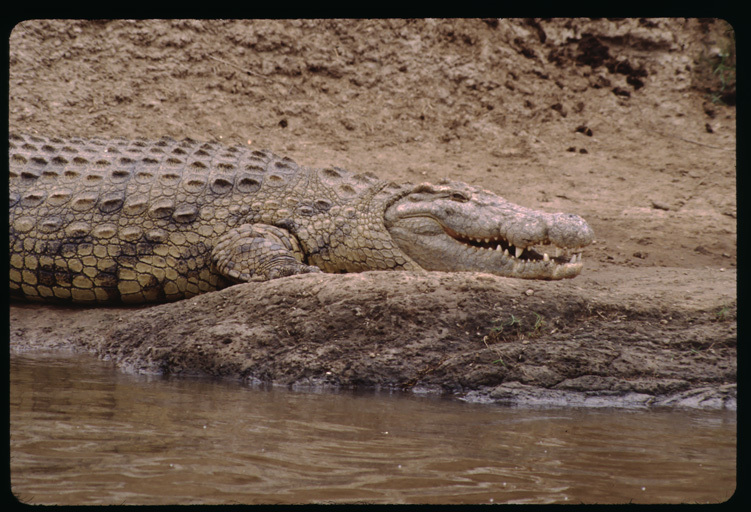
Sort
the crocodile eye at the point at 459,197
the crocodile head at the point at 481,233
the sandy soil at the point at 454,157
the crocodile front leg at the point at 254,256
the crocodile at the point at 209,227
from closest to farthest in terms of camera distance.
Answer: the sandy soil at the point at 454,157
the crocodile head at the point at 481,233
the crocodile front leg at the point at 254,256
the crocodile at the point at 209,227
the crocodile eye at the point at 459,197

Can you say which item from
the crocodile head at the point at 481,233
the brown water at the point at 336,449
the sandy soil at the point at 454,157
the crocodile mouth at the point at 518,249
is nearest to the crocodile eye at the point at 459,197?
the crocodile head at the point at 481,233

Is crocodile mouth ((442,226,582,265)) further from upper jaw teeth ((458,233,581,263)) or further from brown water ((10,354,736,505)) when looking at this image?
brown water ((10,354,736,505))

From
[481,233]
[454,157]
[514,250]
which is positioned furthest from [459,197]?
[454,157]

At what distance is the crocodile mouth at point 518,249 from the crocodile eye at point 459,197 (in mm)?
239

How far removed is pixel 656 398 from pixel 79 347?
11.9ft

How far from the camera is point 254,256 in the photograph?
5.57 metres

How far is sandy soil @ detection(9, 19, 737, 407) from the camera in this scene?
4.20 metres

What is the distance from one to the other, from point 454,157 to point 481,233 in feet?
12.4

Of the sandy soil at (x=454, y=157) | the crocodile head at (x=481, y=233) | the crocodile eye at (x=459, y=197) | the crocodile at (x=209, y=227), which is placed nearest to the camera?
the sandy soil at (x=454, y=157)

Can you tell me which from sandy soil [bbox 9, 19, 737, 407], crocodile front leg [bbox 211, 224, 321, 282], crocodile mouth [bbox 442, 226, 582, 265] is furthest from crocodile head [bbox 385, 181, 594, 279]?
crocodile front leg [bbox 211, 224, 321, 282]

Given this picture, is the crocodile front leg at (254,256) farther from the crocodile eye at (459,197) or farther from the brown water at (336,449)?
the brown water at (336,449)

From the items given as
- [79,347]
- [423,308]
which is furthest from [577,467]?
[79,347]

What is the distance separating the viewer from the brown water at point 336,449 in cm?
247

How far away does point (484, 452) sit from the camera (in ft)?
9.73
